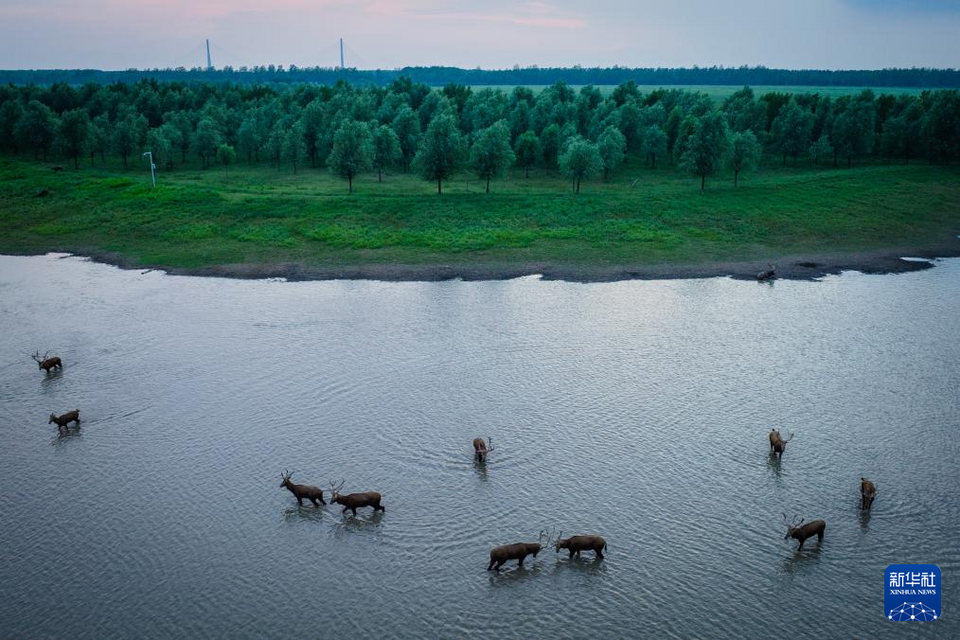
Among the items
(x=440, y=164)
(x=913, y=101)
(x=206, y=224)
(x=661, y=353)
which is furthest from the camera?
(x=913, y=101)

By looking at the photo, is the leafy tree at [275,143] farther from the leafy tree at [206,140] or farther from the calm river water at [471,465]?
the calm river water at [471,465]

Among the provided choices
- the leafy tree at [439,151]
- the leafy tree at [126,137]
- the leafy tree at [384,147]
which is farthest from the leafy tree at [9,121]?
the leafy tree at [439,151]

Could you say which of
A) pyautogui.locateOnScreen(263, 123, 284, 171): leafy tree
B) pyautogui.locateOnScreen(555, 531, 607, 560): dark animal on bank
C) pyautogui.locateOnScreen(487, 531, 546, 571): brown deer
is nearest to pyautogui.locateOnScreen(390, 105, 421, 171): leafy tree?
pyautogui.locateOnScreen(263, 123, 284, 171): leafy tree

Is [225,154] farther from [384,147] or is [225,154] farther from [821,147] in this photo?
[821,147]

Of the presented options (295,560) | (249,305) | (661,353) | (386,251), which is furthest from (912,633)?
(386,251)

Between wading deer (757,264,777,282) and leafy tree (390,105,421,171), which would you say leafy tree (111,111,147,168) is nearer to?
leafy tree (390,105,421,171)

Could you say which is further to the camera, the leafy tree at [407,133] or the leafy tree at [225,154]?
the leafy tree at [407,133]

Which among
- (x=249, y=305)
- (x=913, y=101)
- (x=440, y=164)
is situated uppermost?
(x=913, y=101)

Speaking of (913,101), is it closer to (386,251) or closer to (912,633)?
(386,251)
